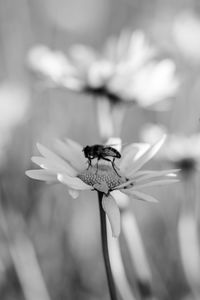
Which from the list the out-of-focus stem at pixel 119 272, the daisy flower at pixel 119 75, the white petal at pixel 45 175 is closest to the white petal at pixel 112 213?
the white petal at pixel 45 175

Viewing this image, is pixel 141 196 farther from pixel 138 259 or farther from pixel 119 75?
pixel 119 75

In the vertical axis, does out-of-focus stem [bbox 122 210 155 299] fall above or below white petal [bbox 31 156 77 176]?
below

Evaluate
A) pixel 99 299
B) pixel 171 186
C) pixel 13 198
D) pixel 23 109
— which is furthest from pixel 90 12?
pixel 99 299

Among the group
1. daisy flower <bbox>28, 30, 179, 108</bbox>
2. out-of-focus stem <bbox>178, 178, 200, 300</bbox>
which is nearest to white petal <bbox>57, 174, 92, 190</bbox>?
out-of-focus stem <bbox>178, 178, 200, 300</bbox>

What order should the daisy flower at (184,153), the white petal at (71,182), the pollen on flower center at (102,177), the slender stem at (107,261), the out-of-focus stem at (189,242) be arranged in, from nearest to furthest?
the slender stem at (107,261) < the white petal at (71,182) < the pollen on flower center at (102,177) < the out-of-focus stem at (189,242) < the daisy flower at (184,153)

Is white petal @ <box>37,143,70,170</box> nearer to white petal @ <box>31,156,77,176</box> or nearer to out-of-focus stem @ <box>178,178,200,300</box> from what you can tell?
white petal @ <box>31,156,77,176</box>

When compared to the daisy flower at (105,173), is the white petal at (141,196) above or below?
below

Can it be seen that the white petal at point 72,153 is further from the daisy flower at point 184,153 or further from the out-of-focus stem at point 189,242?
the daisy flower at point 184,153

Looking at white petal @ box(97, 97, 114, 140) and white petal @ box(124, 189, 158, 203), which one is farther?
white petal @ box(97, 97, 114, 140)
